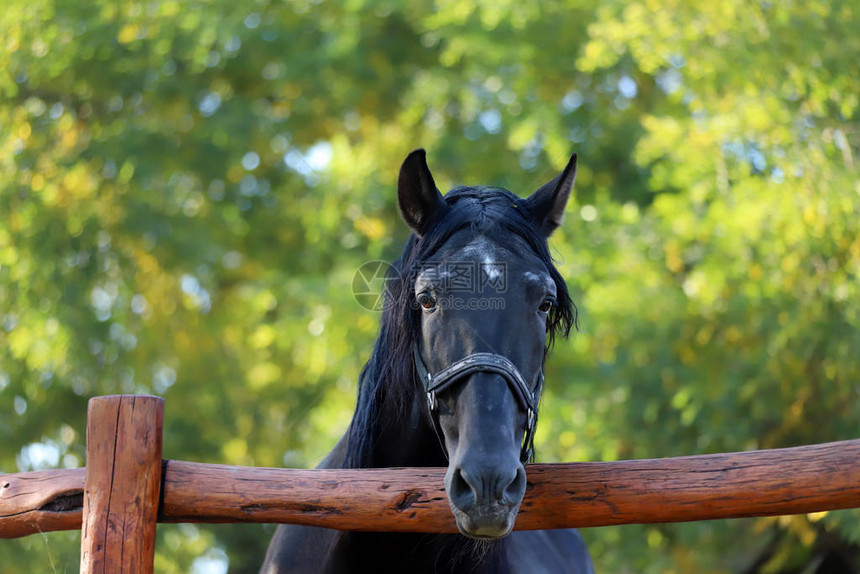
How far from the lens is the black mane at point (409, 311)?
93.4 inches

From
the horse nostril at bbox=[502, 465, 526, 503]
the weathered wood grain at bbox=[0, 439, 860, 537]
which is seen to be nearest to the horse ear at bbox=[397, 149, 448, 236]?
the weathered wood grain at bbox=[0, 439, 860, 537]

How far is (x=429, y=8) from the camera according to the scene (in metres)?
9.48

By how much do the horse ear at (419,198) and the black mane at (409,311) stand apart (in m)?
0.04

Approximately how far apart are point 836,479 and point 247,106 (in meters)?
8.77

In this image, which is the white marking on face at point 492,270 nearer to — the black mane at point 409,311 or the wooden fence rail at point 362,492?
the black mane at point 409,311

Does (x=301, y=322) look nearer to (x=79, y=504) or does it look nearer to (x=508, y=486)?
(x=79, y=504)

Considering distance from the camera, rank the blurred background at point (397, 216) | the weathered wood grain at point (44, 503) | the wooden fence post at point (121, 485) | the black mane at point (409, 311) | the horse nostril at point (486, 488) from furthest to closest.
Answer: the blurred background at point (397, 216), the black mane at point (409, 311), the weathered wood grain at point (44, 503), the wooden fence post at point (121, 485), the horse nostril at point (486, 488)

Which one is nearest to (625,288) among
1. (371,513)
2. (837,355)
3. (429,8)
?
(837,355)

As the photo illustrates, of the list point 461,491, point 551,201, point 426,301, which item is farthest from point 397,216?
point 461,491

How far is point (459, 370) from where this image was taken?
2.06m

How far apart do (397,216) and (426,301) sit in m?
6.86

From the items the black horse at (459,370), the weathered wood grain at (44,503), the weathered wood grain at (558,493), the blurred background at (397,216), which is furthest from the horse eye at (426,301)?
the blurred background at (397,216)

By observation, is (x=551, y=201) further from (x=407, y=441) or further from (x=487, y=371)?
(x=407, y=441)

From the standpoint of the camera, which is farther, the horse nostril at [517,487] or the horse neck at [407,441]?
the horse neck at [407,441]
